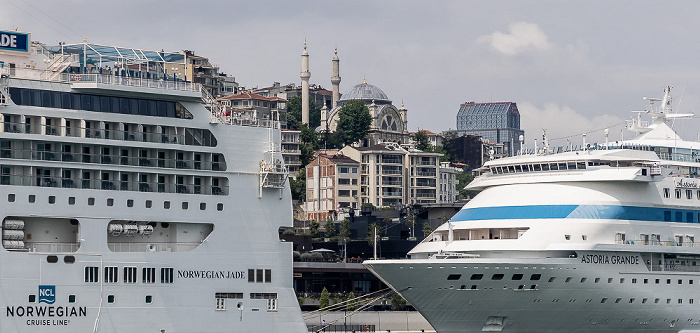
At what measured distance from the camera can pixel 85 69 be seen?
4094 centimetres

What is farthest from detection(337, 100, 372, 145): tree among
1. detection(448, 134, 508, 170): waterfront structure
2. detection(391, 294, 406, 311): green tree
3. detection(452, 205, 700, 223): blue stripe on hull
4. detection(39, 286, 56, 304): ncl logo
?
detection(39, 286, 56, 304): ncl logo

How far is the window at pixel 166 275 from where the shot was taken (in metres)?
39.3

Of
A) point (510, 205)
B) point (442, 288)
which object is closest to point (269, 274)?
point (442, 288)

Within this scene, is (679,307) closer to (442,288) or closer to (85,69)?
(442,288)

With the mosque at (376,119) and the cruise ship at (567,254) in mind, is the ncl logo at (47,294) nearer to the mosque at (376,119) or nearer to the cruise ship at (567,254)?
the cruise ship at (567,254)

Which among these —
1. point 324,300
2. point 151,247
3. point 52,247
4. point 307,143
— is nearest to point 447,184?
point 307,143

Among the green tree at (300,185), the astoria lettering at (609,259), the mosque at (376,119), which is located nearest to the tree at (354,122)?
the mosque at (376,119)

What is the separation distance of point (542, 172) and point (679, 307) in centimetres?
828

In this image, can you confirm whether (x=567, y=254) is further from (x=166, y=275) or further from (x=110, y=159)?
(x=110, y=159)

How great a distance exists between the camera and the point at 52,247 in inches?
1501

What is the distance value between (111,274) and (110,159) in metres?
3.97

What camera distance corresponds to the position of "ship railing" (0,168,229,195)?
3778 cm

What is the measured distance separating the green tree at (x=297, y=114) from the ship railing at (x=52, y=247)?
8907cm

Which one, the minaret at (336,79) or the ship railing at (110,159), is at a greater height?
the minaret at (336,79)
